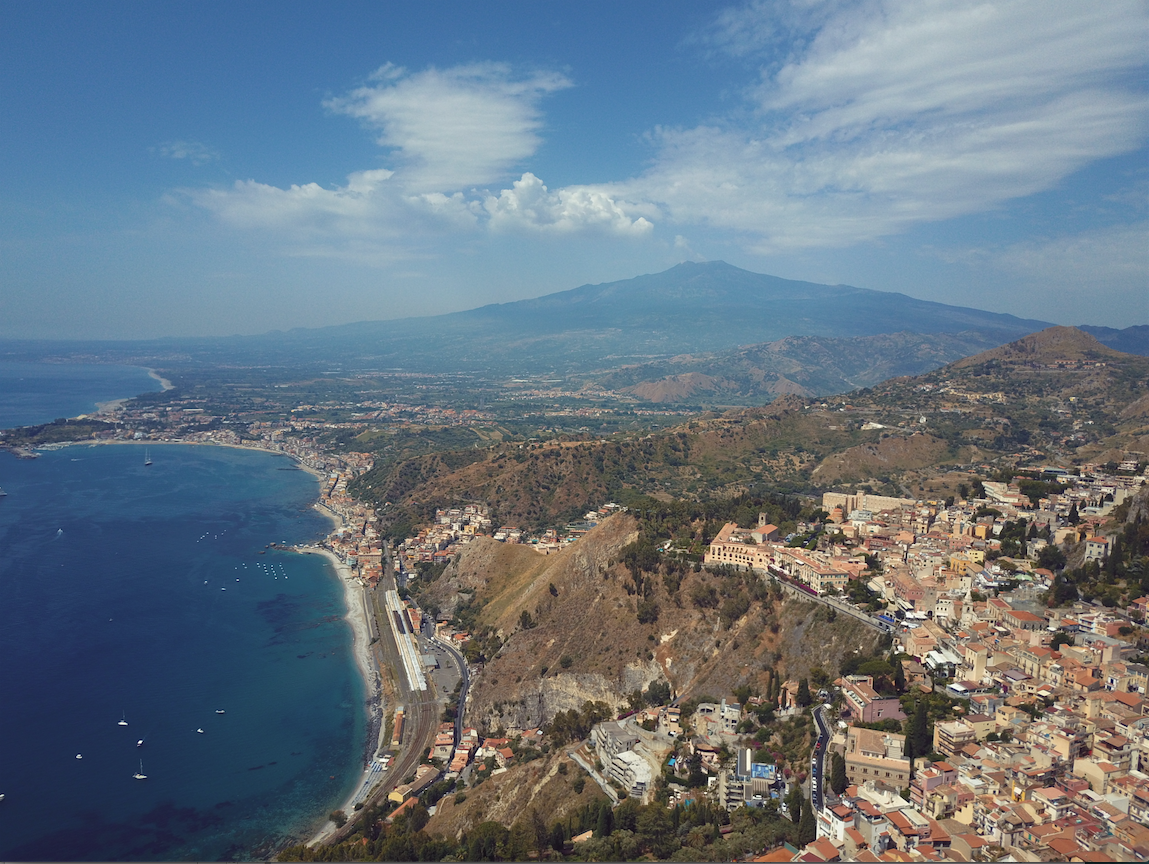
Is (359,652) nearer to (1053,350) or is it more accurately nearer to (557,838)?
(557,838)

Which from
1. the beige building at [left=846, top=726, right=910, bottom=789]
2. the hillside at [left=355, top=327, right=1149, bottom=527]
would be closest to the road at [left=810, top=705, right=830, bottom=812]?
the beige building at [left=846, top=726, right=910, bottom=789]

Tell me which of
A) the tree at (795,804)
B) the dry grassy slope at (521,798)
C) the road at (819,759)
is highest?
the road at (819,759)

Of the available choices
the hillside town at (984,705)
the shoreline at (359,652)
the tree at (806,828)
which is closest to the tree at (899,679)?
the hillside town at (984,705)

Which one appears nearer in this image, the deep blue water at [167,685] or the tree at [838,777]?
the tree at [838,777]

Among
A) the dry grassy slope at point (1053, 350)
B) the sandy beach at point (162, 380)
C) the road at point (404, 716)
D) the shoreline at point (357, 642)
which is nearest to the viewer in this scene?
the road at point (404, 716)

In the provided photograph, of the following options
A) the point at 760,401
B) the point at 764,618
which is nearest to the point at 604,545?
the point at 764,618

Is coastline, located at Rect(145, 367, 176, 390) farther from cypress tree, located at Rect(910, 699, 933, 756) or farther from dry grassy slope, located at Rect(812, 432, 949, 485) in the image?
cypress tree, located at Rect(910, 699, 933, 756)

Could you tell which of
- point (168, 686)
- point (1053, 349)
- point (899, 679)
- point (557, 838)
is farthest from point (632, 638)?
point (1053, 349)

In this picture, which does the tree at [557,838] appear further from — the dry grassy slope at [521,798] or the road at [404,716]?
the road at [404,716]
